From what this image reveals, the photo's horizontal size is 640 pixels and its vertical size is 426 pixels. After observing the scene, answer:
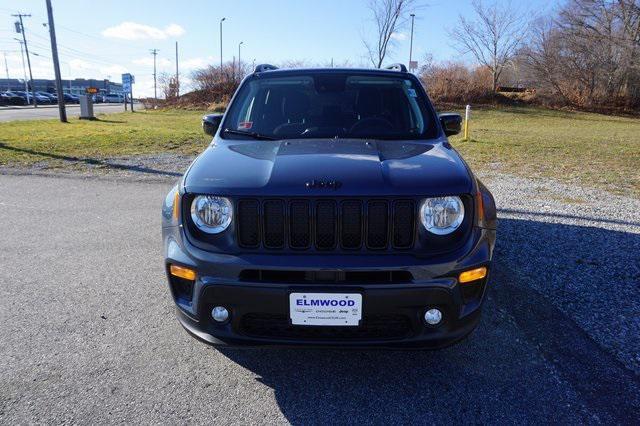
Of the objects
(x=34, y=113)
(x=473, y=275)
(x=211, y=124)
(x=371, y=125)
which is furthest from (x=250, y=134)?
(x=34, y=113)

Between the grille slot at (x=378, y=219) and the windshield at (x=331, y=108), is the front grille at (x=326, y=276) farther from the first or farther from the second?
the windshield at (x=331, y=108)

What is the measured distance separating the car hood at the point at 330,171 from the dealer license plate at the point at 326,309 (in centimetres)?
50

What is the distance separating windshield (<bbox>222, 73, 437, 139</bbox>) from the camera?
3.55 m

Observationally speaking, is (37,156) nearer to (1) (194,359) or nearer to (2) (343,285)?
(1) (194,359)

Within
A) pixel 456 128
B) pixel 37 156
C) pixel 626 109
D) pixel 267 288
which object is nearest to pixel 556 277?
pixel 456 128

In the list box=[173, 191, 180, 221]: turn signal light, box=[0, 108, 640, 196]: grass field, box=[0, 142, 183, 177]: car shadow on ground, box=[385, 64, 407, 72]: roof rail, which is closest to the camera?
box=[173, 191, 180, 221]: turn signal light

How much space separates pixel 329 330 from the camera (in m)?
2.38

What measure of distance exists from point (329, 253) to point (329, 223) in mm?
148

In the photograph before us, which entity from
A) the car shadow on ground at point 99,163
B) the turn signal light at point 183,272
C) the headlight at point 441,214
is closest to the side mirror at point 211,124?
the turn signal light at point 183,272

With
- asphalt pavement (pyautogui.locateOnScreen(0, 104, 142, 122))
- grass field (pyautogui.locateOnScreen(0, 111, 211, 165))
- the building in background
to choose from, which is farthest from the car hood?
the building in background

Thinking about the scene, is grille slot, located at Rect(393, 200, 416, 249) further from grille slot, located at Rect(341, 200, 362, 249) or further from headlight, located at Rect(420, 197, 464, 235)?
grille slot, located at Rect(341, 200, 362, 249)

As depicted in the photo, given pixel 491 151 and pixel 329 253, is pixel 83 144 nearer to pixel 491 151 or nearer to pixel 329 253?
pixel 491 151

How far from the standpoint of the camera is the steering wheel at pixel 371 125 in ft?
11.6

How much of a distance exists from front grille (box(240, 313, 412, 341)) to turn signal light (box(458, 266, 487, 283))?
0.34 m
